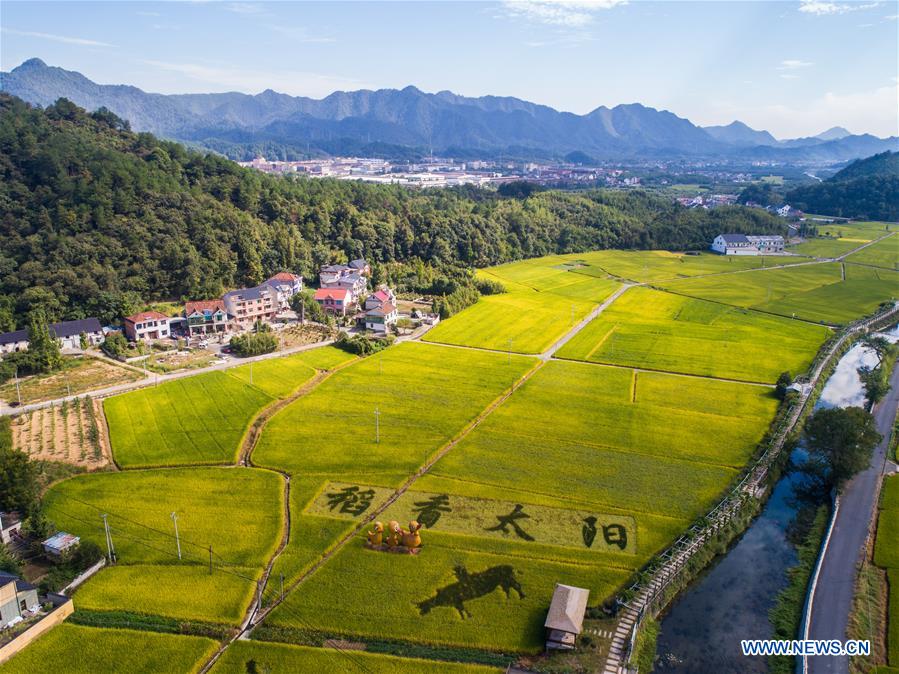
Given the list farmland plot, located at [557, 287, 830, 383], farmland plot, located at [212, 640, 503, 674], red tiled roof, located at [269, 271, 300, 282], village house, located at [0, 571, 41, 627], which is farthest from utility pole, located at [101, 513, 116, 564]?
red tiled roof, located at [269, 271, 300, 282]

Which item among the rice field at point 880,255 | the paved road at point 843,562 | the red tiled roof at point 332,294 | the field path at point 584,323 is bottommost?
the paved road at point 843,562

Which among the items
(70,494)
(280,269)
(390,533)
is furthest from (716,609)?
(280,269)

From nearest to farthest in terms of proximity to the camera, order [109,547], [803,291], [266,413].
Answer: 1. [109,547]
2. [266,413]
3. [803,291]

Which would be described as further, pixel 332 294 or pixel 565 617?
pixel 332 294

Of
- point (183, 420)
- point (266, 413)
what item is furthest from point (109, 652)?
point (266, 413)

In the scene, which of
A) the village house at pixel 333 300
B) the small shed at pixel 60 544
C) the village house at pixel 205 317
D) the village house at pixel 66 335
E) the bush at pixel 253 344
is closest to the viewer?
the small shed at pixel 60 544

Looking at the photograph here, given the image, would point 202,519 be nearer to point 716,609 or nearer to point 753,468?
point 716,609

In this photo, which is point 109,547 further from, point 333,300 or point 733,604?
point 333,300

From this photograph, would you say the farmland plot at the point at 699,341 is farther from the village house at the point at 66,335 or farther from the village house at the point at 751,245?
the village house at the point at 751,245

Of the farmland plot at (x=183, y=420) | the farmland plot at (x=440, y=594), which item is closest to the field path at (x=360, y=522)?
the farmland plot at (x=440, y=594)
